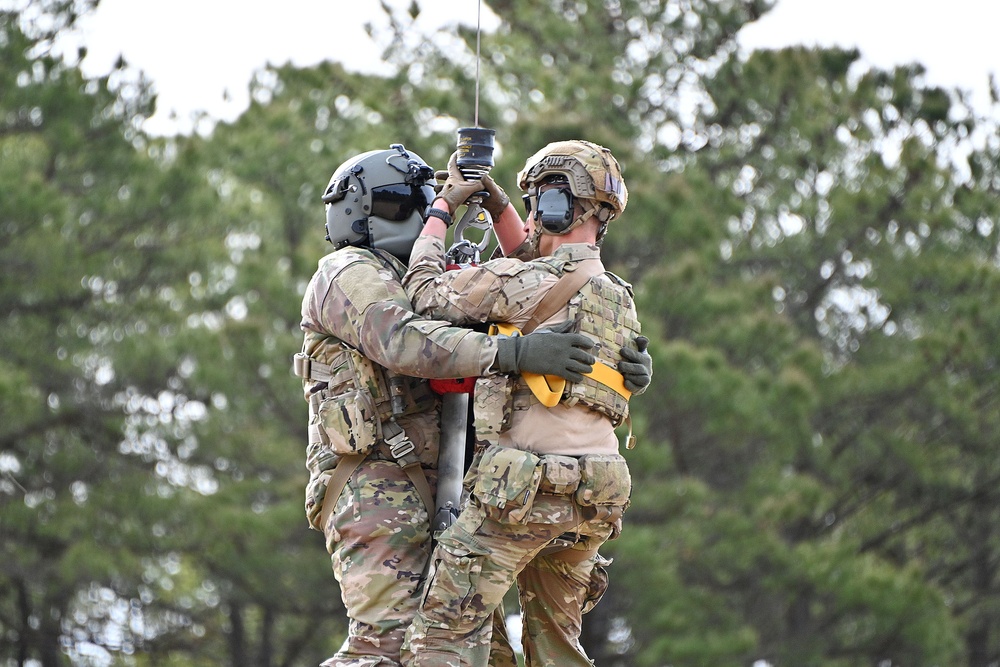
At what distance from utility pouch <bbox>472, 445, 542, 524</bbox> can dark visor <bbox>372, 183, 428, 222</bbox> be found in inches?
46.1

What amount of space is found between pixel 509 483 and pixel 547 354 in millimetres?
446

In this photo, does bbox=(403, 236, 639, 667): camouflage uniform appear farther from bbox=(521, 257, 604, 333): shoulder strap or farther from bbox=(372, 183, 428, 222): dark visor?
bbox=(372, 183, 428, 222): dark visor

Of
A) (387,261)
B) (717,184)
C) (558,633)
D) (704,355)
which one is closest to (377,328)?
(387,261)

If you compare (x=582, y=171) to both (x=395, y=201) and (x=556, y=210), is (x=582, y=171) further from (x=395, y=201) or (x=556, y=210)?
(x=395, y=201)

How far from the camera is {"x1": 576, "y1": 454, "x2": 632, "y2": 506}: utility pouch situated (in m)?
5.46

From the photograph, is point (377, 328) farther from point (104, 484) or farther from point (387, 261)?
point (104, 484)

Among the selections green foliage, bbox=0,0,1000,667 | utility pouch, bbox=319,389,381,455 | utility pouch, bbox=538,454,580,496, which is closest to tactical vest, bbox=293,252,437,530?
utility pouch, bbox=319,389,381,455

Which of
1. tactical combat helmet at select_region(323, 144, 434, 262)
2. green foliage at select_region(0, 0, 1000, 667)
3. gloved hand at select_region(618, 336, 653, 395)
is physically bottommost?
green foliage at select_region(0, 0, 1000, 667)

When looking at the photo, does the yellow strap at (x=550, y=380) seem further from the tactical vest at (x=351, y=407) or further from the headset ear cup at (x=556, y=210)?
the tactical vest at (x=351, y=407)

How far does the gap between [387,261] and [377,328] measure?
45 centimetres

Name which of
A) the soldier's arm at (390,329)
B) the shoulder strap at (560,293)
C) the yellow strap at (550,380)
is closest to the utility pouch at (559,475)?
the yellow strap at (550,380)

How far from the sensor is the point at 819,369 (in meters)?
17.5

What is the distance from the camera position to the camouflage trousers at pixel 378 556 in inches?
219

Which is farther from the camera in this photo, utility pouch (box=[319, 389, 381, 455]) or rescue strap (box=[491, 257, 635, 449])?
utility pouch (box=[319, 389, 381, 455])
